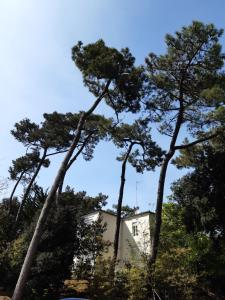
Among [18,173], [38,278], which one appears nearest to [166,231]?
[38,278]

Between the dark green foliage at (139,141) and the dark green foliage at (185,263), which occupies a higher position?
the dark green foliage at (139,141)

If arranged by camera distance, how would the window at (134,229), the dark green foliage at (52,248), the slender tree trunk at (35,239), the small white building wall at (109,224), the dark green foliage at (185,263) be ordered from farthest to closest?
the window at (134,229), the small white building wall at (109,224), the dark green foliage at (52,248), the dark green foliage at (185,263), the slender tree trunk at (35,239)

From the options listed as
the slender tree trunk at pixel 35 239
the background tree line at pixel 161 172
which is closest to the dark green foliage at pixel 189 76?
the background tree line at pixel 161 172

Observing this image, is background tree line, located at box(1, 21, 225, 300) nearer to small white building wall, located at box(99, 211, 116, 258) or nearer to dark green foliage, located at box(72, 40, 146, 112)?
dark green foliage, located at box(72, 40, 146, 112)

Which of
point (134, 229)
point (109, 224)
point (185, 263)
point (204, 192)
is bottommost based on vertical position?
point (185, 263)

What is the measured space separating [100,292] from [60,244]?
299 cm

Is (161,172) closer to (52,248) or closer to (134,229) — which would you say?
(52,248)

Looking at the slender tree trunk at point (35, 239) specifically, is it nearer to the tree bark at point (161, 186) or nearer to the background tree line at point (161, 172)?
the background tree line at point (161, 172)

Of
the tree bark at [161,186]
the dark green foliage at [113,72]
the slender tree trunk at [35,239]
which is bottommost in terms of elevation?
the slender tree trunk at [35,239]

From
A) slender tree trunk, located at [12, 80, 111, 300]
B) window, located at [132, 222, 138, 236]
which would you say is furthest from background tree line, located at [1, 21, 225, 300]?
window, located at [132, 222, 138, 236]

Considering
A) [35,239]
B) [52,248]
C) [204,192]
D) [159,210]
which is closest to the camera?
[35,239]

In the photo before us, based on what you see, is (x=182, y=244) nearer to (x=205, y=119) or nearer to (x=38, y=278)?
(x=205, y=119)

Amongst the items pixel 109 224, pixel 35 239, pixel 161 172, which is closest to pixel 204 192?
pixel 161 172

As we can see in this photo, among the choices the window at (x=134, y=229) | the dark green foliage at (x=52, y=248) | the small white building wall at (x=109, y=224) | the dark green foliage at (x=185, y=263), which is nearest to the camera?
the dark green foliage at (x=185, y=263)
